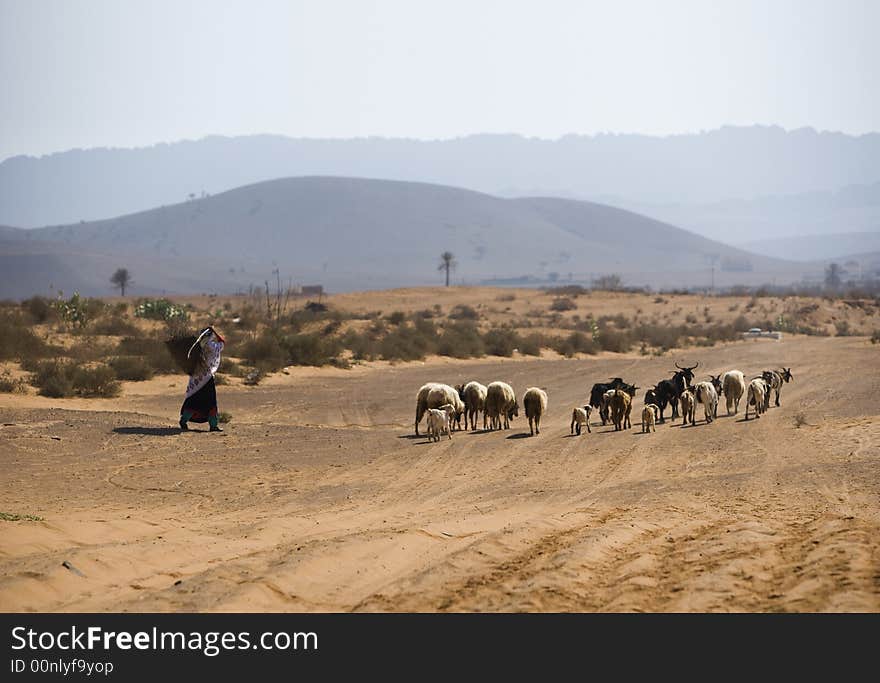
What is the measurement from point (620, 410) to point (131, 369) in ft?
46.2

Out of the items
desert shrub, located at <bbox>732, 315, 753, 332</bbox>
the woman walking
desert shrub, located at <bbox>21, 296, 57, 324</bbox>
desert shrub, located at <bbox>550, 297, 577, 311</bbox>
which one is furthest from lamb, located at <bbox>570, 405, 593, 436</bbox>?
desert shrub, located at <bbox>550, 297, 577, 311</bbox>

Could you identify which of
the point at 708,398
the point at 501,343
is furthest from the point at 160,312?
the point at 708,398

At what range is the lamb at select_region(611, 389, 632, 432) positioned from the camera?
20.5m

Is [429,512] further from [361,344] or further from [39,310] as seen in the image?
[39,310]

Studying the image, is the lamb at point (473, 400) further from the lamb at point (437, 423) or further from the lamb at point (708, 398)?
the lamb at point (708, 398)

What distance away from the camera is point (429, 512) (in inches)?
513

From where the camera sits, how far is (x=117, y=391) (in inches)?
1032

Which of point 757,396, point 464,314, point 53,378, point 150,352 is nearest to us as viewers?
point 757,396

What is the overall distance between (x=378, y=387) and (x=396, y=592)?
2168cm

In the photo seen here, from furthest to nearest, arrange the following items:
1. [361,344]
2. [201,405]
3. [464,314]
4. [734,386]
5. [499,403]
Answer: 1. [464,314]
2. [361,344]
3. [734,386]
4. [499,403]
5. [201,405]

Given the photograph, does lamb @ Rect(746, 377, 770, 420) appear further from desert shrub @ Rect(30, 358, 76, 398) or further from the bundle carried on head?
desert shrub @ Rect(30, 358, 76, 398)

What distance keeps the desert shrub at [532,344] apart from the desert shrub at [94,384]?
67.1 feet

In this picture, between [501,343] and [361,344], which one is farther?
[501,343]
